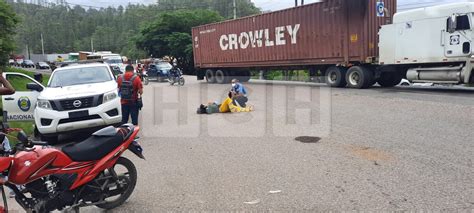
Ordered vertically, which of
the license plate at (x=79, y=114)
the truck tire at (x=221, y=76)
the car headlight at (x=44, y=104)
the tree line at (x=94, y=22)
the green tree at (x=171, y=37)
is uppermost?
the tree line at (x=94, y=22)

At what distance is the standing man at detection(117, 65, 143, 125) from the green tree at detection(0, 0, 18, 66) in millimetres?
12148

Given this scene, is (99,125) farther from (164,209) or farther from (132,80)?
(164,209)

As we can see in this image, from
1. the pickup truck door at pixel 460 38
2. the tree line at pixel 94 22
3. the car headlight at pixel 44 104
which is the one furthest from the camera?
the tree line at pixel 94 22

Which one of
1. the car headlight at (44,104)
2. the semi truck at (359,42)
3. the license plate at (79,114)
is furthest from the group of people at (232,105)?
the semi truck at (359,42)

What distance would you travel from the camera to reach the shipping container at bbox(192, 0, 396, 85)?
17.6m

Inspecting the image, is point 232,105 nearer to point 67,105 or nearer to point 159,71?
point 67,105

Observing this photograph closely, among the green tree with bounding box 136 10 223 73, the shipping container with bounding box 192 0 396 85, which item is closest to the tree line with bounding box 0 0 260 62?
the green tree with bounding box 136 10 223 73

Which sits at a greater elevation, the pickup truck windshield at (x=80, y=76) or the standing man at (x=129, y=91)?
the pickup truck windshield at (x=80, y=76)

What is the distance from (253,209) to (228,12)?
6873cm

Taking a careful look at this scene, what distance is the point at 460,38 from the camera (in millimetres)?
14469

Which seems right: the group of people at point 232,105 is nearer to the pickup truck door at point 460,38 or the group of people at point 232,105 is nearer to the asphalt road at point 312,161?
the asphalt road at point 312,161

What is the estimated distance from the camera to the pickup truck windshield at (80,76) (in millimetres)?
9520

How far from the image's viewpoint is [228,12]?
7094 centimetres

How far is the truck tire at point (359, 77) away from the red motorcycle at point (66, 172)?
48.5ft
